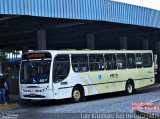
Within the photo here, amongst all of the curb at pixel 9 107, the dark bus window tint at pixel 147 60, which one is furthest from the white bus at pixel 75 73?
the dark bus window tint at pixel 147 60

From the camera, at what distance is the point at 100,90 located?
23172mm

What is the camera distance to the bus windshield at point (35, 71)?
1997cm

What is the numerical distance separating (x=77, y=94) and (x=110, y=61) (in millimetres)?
3772

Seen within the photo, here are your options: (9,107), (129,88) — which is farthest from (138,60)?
(9,107)

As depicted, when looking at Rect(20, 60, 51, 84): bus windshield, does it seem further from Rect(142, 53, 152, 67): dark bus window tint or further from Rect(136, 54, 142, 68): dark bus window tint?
Rect(142, 53, 152, 67): dark bus window tint

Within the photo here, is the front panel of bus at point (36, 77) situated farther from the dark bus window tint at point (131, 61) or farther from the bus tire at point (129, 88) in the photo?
the bus tire at point (129, 88)

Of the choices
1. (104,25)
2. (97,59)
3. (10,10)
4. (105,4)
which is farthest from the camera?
(104,25)

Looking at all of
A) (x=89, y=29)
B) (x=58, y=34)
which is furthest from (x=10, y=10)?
(x=58, y=34)

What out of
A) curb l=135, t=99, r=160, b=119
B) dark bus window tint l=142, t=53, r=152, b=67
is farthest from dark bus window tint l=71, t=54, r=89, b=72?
curb l=135, t=99, r=160, b=119

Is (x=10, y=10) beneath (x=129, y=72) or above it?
above

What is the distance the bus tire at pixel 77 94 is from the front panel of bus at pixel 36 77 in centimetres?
173

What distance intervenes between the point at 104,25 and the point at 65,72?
939 centimetres

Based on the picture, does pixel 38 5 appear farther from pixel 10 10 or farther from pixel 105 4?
pixel 105 4

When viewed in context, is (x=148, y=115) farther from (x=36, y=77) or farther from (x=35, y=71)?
(x=35, y=71)
